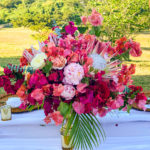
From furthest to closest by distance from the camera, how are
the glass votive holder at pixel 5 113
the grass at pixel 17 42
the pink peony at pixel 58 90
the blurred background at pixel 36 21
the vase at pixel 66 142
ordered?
the grass at pixel 17 42, the blurred background at pixel 36 21, the glass votive holder at pixel 5 113, the vase at pixel 66 142, the pink peony at pixel 58 90

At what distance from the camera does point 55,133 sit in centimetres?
143

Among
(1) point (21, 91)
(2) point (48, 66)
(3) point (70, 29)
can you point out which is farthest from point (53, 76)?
(3) point (70, 29)

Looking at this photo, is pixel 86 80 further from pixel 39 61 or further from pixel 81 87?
pixel 39 61

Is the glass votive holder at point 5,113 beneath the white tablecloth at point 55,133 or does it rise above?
above

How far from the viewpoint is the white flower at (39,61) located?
1071mm

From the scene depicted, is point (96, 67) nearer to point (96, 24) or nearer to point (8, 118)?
point (96, 24)

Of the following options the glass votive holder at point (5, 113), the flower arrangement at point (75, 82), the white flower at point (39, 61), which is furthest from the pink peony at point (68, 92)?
the glass votive holder at point (5, 113)

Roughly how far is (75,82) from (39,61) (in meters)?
0.16

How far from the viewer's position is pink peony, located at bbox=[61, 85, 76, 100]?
3.42ft

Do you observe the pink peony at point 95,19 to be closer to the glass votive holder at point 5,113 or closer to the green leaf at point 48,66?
the green leaf at point 48,66

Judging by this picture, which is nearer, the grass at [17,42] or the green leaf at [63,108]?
the green leaf at [63,108]

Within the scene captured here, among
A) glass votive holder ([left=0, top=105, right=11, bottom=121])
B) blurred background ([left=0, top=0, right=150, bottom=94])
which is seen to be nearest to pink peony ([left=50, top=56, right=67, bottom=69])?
glass votive holder ([left=0, top=105, right=11, bottom=121])

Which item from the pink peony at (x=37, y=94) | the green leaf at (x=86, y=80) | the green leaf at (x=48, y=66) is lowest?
the pink peony at (x=37, y=94)

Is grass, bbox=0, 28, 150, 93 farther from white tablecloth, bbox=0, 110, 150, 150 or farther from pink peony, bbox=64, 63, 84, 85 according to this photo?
pink peony, bbox=64, 63, 84, 85
